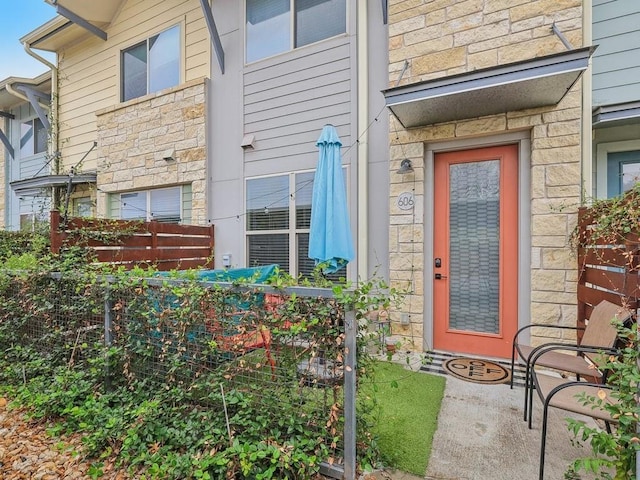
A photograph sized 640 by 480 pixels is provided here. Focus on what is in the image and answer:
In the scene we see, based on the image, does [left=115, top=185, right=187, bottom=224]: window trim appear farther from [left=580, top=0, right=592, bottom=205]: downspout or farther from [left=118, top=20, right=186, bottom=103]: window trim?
[left=580, top=0, right=592, bottom=205]: downspout

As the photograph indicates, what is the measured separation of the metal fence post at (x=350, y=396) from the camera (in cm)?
185

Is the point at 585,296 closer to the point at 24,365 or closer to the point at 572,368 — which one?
the point at 572,368

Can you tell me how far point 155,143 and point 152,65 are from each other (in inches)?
67.5

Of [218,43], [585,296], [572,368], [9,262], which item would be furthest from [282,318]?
[218,43]

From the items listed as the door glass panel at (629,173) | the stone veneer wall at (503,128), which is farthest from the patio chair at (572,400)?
the door glass panel at (629,173)

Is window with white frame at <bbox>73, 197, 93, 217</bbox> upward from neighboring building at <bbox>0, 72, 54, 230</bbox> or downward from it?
downward

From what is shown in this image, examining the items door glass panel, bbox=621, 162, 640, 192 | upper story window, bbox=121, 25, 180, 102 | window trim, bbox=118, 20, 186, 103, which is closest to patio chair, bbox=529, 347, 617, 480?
door glass panel, bbox=621, 162, 640, 192

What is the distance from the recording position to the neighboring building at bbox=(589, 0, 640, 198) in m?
3.85

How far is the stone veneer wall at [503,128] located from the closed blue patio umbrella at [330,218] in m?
0.81

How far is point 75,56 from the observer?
7.84 meters

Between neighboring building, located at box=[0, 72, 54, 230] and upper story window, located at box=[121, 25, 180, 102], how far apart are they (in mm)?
3317

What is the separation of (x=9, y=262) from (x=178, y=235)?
215 cm

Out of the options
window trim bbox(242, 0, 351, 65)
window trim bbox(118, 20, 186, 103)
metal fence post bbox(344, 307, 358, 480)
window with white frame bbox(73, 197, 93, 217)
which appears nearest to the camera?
metal fence post bbox(344, 307, 358, 480)

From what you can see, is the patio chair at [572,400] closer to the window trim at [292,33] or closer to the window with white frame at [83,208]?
the window trim at [292,33]
